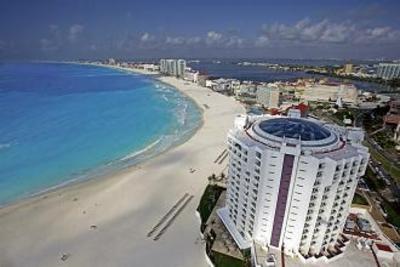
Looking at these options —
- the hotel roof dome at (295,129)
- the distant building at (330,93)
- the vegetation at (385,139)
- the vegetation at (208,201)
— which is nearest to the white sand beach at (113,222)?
the vegetation at (208,201)

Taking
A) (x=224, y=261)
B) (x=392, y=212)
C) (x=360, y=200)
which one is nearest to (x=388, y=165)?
(x=392, y=212)

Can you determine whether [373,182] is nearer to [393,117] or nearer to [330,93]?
[393,117]

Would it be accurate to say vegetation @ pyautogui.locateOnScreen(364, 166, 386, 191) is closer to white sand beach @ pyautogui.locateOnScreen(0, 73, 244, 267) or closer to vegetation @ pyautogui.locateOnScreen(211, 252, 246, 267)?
white sand beach @ pyautogui.locateOnScreen(0, 73, 244, 267)

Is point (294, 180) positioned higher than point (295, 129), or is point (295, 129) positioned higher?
point (295, 129)

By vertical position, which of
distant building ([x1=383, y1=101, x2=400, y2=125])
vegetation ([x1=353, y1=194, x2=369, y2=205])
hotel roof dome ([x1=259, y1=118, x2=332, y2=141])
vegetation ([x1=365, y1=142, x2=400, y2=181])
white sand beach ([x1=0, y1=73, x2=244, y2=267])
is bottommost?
white sand beach ([x1=0, y1=73, x2=244, y2=267])

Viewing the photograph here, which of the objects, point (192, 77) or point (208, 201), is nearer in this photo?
point (208, 201)

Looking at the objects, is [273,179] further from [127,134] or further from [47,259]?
[127,134]

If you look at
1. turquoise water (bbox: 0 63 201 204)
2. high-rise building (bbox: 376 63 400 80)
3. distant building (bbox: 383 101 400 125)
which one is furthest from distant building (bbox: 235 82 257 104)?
high-rise building (bbox: 376 63 400 80)
